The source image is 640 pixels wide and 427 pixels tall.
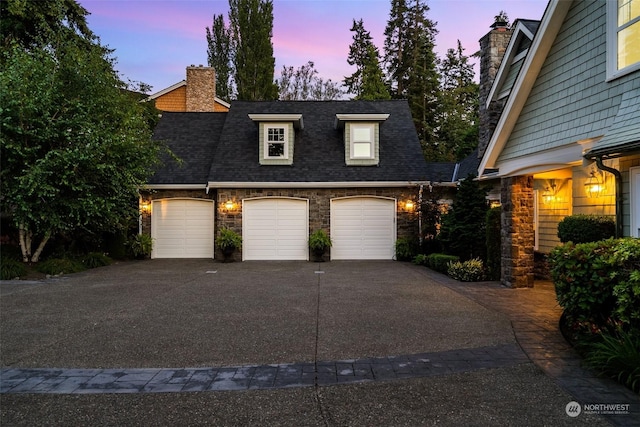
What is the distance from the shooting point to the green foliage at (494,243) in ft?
33.2

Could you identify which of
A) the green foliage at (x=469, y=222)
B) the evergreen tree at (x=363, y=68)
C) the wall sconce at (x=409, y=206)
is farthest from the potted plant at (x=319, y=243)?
the evergreen tree at (x=363, y=68)

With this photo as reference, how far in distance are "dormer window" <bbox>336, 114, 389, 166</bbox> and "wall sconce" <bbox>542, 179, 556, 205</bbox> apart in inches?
251

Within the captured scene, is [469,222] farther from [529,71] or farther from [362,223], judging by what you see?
[529,71]

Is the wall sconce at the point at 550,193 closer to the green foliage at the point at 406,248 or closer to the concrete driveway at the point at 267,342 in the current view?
the concrete driveway at the point at 267,342

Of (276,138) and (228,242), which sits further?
(276,138)

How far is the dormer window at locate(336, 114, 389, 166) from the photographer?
15.8 meters

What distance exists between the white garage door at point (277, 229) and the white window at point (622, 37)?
10633 millimetres

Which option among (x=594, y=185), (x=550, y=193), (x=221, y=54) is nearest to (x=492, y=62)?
(x=550, y=193)

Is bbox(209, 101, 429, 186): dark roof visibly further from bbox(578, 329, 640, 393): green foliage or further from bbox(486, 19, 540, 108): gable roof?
bbox(578, 329, 640, 393): green foliage

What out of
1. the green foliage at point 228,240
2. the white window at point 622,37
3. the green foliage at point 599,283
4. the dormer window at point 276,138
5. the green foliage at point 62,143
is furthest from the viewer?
the dormer window at point 276,138

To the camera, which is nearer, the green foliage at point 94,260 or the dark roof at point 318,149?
the green foliage at point 94,260

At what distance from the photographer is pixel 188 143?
1747 cm

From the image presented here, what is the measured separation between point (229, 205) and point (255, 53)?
18479 mm

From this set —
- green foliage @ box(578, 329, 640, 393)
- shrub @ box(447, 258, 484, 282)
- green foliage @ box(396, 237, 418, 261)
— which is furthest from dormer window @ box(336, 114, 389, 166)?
green foliage @ box(578, 329, 640, 393)
